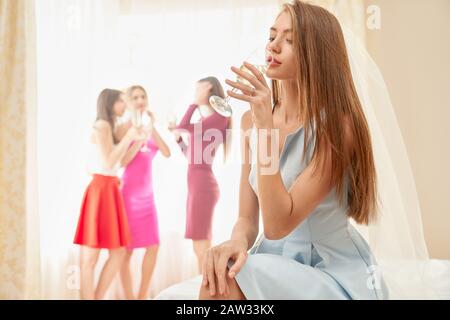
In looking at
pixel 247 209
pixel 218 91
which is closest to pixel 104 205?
pixel 218 91

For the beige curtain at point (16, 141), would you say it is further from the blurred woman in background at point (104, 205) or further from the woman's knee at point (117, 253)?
the woman's knee at point (117, 253)

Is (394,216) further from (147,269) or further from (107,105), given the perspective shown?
(107,105)

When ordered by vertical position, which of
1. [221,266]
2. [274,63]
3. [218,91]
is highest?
[218,91]

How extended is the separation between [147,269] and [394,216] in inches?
73.7

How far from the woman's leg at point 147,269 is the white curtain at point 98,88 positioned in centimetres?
5

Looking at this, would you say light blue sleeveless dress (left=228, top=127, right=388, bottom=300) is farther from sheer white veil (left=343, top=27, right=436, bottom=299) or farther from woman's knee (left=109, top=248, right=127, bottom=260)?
woman's knee (left=109, top=248, right=127, bottom=260)

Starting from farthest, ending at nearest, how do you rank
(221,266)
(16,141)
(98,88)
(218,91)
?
(98,88) → (218,91) → (16,141) → (221,266)

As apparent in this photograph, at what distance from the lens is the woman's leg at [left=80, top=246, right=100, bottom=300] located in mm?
2885

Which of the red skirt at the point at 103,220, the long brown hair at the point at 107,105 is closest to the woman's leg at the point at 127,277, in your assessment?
the red skirt at the point at 103,220

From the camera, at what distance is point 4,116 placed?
2.68 m

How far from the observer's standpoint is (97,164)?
291 cm

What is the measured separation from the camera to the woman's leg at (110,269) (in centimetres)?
286

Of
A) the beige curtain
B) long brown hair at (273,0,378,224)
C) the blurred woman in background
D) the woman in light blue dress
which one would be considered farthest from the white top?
long brown hair at (273,0,378,224)

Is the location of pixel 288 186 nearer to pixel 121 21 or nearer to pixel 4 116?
pixel 4 116
